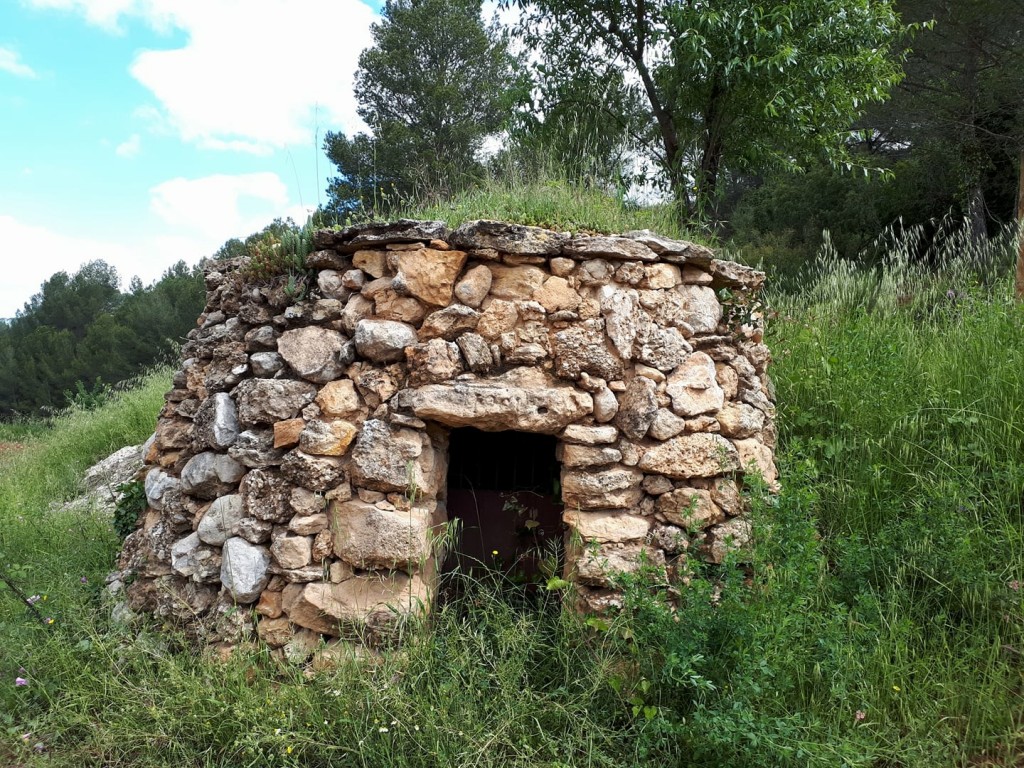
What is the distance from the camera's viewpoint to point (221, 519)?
3604mm

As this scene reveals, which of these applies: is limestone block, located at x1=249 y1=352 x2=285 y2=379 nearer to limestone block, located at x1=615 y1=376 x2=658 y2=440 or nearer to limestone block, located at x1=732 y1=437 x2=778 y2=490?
limestone block, located at x1=615 y1=376 x2=658 y2=440

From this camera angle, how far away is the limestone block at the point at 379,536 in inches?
132

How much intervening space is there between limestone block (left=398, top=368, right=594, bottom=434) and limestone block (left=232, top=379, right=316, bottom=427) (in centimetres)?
54

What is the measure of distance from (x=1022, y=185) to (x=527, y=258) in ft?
26.6

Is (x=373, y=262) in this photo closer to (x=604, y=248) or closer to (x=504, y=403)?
(x=504, y=403)

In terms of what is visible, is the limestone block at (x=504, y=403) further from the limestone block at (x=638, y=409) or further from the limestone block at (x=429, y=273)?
the limestone block at (x=429, y=273)

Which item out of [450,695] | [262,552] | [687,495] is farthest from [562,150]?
[450,695]

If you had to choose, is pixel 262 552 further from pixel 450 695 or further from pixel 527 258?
pixel 527 258

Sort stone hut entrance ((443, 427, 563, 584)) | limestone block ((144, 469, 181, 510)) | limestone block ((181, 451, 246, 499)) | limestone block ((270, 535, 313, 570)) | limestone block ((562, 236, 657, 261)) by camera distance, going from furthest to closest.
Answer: stone hut entrance ((443, 427, 563, 584)) → limestone block ((144, 469, 181, 510)) → limestone block ((181, 451, 246, 499)) → limestone block ((562, 236, 657, 261)) → limestone block ((270, 535, 313, 570))

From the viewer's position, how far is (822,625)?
297cm

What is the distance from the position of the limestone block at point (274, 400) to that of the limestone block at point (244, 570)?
629mm

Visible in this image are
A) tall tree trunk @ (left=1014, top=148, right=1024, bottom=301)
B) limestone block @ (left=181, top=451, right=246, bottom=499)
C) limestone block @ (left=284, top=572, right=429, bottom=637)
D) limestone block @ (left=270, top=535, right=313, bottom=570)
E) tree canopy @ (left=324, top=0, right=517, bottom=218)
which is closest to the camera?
limestone block @ (left=284, top=572, right=429, bottom=637)

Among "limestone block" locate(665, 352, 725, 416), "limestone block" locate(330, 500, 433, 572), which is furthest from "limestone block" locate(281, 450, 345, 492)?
"limestone block" locate(665, 352, 725, 416)

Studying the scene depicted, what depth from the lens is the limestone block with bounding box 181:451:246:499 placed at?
12.1 feet
